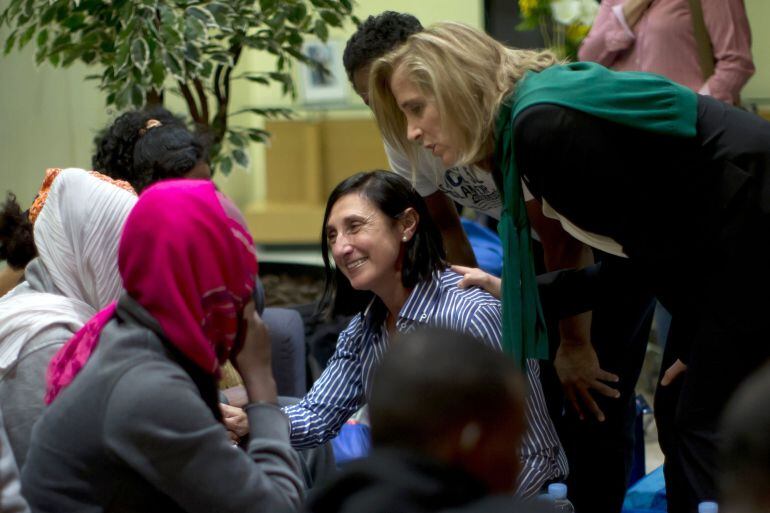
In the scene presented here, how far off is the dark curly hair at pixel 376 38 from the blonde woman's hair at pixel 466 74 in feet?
1.86

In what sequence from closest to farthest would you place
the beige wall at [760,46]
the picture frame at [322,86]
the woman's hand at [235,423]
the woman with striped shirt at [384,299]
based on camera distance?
the woman's hand at [235,423] → the woman with striped shirt at [384,299] → the beige wall at [760,46] → the picture frame at [322,86]

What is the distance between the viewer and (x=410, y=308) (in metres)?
2.32

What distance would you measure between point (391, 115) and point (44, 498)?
3.63 ft

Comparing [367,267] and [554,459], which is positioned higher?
[367,267]

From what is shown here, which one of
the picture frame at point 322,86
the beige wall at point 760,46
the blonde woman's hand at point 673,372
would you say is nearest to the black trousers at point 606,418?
the blonde woman's hand at point 673,372

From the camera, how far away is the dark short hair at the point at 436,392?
1.33m

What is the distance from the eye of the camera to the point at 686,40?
3.71 m

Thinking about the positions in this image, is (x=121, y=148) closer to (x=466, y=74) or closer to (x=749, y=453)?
(x=466, y=74)

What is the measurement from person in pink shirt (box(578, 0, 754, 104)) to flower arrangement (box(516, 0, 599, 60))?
360mm

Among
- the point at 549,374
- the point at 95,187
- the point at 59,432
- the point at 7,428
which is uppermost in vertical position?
the point at 95,187

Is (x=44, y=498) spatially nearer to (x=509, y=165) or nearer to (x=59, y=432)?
(x=59, y=432)

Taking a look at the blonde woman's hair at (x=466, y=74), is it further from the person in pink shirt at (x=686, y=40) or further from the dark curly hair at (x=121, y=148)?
the person in pink shirt at (x=686, y=40)

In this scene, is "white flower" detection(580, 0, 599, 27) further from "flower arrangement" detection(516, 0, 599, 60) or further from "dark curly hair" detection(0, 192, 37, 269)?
"dark curly hair" detection(0, 192, 37, 269)

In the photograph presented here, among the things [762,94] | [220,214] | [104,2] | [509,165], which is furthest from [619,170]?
[762,94]
